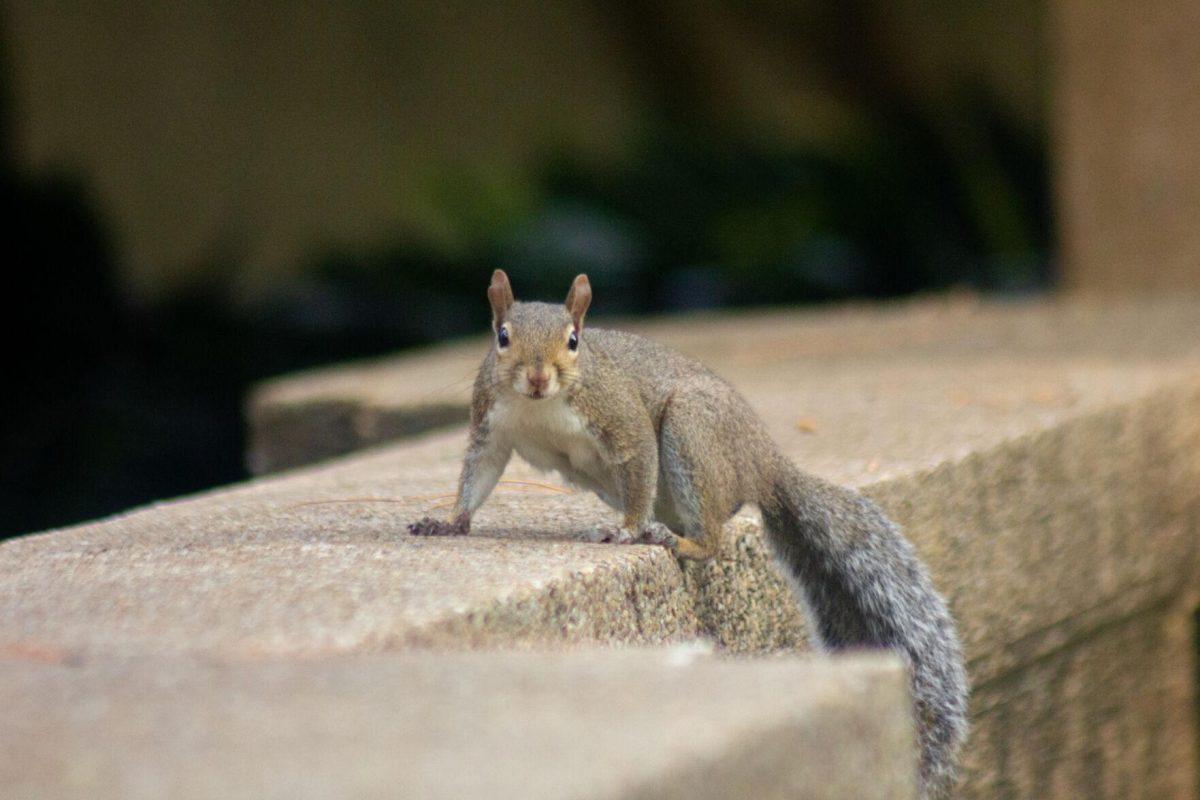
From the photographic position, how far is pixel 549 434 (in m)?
1.84

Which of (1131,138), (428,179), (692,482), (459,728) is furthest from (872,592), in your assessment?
(428,179)

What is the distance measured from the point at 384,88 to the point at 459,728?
5672 mm

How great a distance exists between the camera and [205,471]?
4934 mm

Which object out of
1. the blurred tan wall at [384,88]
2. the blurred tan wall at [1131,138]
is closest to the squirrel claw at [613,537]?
the blurred tan wall at [1131,138]

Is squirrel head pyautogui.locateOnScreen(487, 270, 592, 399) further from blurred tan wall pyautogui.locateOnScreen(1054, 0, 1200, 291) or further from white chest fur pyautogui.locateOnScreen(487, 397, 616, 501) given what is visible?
blurred tan wall pyautogui.locateOnScreen(1054, 0, 1200, 291)

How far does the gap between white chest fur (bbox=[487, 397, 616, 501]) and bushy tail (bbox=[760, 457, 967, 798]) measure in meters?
0.22

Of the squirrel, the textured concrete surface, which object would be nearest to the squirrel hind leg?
the squirrel

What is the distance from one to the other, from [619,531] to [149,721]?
751 millimetres

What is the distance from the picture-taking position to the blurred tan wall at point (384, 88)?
5750mm

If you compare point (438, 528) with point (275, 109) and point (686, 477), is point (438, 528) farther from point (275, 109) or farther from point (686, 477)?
point (275, 109)

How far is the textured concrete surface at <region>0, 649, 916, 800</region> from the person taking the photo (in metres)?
0.99

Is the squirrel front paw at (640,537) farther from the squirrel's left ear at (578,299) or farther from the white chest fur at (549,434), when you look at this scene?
the squirrel's left ear at (578,299)

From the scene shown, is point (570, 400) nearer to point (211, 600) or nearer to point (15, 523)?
point (211, 600)

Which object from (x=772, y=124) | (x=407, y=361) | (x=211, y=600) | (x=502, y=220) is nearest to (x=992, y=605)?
(x=211, y=600)
